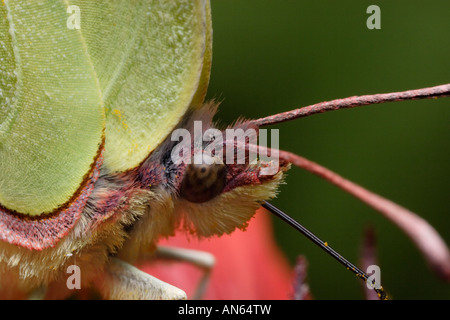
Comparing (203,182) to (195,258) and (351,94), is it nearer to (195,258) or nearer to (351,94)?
(195,258)

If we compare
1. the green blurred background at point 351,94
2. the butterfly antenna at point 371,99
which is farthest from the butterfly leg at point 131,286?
the green blurred background at point 351,94

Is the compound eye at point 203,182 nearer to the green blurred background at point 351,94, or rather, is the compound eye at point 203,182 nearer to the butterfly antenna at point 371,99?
the butterfly antenna at point 371,99

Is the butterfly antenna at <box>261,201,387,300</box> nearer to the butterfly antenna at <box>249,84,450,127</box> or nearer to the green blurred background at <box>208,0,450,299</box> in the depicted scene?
the butterfly antenna at <box>249,84,450,127</box>

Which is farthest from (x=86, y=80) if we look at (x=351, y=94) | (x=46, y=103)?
(x=351, y=94)
